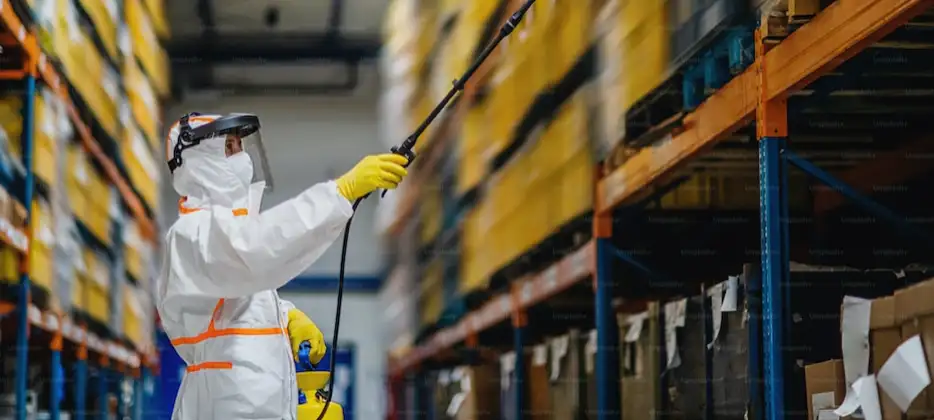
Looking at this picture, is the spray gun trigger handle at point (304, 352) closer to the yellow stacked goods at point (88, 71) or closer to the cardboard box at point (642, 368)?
the cardboard box at point (642, 368)

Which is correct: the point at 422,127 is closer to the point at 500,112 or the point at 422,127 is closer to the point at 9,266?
the point at 9,266

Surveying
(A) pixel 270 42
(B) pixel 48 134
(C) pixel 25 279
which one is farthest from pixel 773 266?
(A) pixel 270 42

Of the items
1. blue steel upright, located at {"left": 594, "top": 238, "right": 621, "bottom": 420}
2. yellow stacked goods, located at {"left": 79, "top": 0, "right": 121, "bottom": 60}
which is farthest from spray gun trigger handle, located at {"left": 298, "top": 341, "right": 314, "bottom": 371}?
yellow stacked goods, located at {"left": 79, "top": 0, "right": 121, "bottom": 60}

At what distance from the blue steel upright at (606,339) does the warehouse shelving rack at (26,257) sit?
7.78 feet

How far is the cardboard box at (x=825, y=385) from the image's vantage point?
11.7ft

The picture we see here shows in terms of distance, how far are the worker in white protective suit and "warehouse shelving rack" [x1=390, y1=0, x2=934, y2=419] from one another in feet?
3.29

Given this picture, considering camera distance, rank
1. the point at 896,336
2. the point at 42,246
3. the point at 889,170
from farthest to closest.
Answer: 1. the point at 42,246
2. the point at 889,170
3. the point at 896,336

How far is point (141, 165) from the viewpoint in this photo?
1064 centimetres

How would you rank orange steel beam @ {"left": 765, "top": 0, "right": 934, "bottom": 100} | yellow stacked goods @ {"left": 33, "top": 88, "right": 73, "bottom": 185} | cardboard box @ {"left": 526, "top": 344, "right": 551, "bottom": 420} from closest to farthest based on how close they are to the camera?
1. orange steel beam @ {"left": 765, "top": 0, "right": 934, "bottom": 100}
2. yellow stacked goods @ {"left": 33, "top": 88, "right": 73, "bottom": 185}
3. cardboard box @ {"left": 526, "top": 344, "right": 551, "bottom": 420}

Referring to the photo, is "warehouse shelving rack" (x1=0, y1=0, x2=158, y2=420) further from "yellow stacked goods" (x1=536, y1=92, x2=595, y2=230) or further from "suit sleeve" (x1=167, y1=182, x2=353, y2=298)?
"suit sleeve" (x1=167, y1=182, x2=353, y2=298)

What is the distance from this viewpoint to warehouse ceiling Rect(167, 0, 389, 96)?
15492 mm

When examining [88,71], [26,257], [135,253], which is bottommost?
[26,257]

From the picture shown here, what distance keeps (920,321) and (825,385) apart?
0.59 metres

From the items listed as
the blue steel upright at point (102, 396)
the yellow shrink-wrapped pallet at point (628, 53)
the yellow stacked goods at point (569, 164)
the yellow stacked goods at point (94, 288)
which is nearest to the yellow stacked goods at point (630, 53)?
the yellow shrink-wrapped pallet at point (628, 53)
